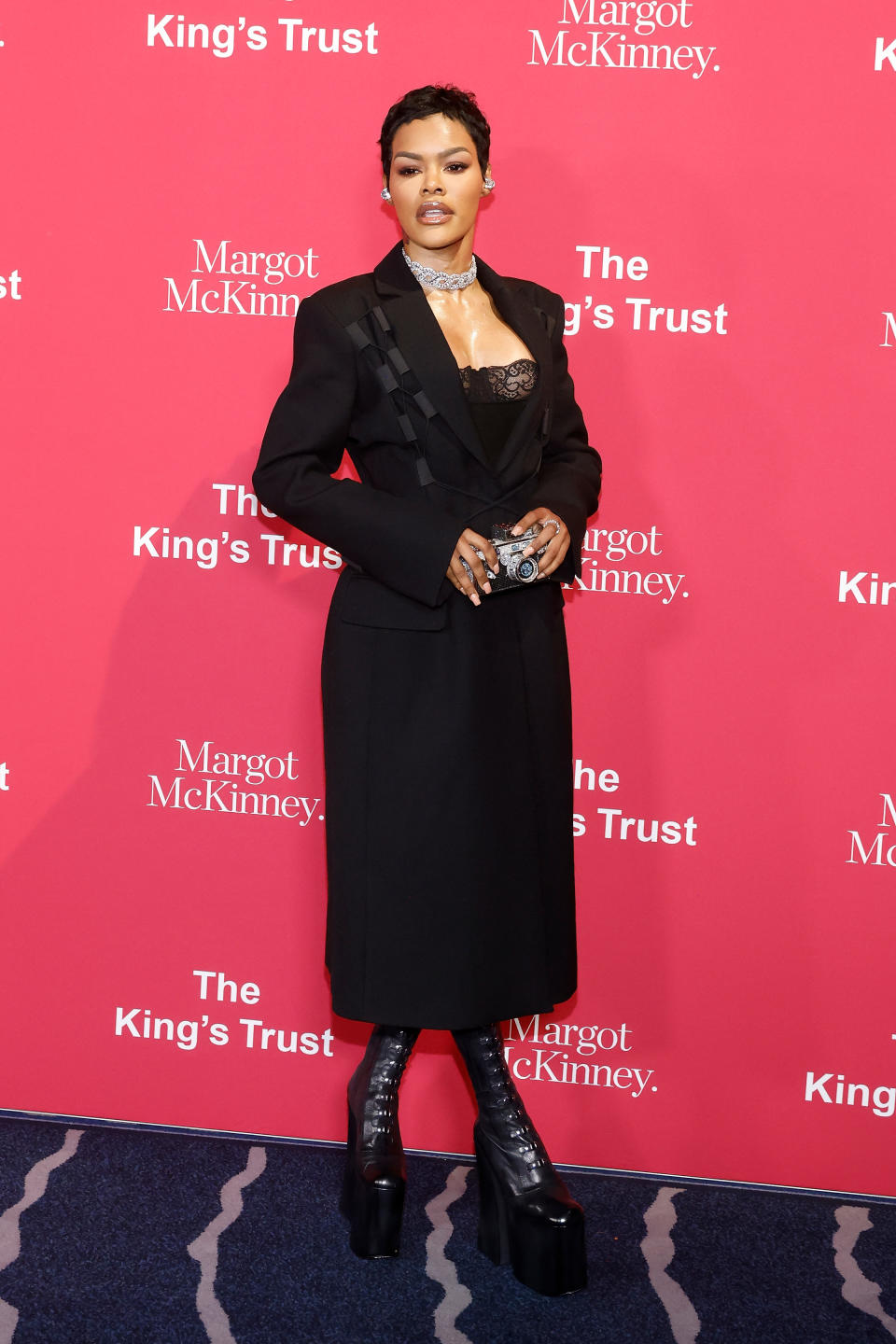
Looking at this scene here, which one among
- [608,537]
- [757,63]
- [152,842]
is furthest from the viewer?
[152,842]

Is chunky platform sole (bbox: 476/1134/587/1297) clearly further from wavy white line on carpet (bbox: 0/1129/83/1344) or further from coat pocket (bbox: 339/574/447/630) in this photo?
coat pocket (bbox: 339/574/447/630)

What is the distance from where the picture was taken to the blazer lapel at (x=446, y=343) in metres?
2.27

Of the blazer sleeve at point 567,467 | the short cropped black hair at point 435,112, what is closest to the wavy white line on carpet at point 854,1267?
the blazer sleeve at point 567,467

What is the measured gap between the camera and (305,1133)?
299 cm

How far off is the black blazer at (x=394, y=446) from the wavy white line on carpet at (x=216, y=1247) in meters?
1.18

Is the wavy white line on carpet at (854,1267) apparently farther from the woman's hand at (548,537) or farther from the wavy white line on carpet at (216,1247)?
the woman's hand at (548,537)

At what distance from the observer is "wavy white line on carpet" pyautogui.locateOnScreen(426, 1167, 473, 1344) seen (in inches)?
88.6

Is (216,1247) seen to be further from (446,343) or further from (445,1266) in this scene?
(446,343)

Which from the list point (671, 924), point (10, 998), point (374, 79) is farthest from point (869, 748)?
point (10, 998)

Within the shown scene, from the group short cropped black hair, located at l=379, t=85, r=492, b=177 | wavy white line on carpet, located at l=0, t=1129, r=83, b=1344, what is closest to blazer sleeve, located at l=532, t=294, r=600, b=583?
short cropped black hair, located at l=379, t=85, r=492, b=177

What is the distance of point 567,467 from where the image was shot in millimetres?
2461

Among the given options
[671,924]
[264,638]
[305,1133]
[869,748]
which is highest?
[264,638]

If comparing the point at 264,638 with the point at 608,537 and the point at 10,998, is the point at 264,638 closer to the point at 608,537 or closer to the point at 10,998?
the point at 608,537

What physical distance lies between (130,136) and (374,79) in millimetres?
502
